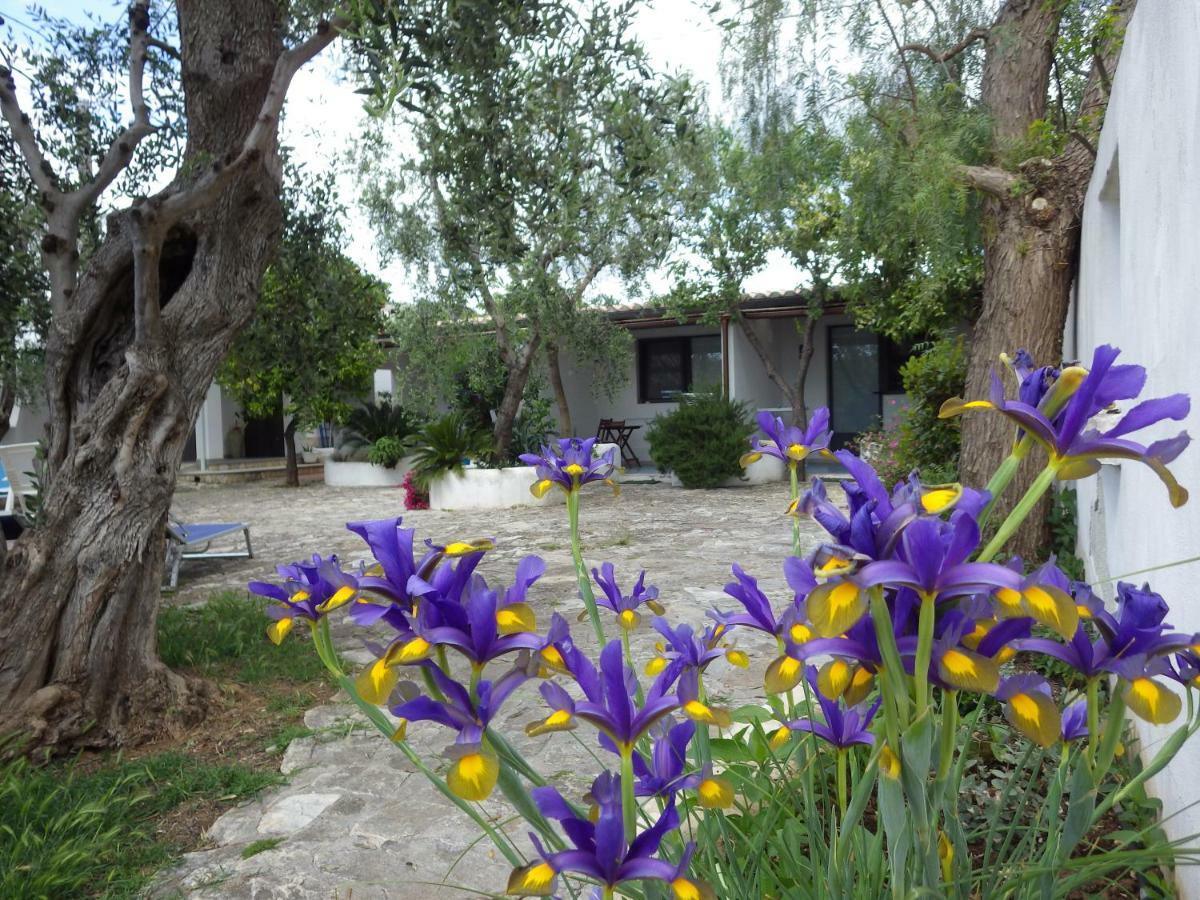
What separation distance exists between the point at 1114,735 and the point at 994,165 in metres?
4.91

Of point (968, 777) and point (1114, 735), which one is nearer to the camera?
point (1114, 735)

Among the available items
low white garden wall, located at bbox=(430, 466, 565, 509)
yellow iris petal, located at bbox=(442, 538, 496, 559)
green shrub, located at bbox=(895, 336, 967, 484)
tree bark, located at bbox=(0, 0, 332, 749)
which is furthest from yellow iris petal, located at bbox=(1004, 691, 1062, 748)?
low white garden wall, located at bbox=(430, 466, 565, 509)

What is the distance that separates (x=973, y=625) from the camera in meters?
0.93

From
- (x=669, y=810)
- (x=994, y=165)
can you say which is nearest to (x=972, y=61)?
(x=994, y=165)

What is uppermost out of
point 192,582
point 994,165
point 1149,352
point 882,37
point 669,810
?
point 882,37

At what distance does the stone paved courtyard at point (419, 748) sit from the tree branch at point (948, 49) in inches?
127

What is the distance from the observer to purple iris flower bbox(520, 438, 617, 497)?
1.77m

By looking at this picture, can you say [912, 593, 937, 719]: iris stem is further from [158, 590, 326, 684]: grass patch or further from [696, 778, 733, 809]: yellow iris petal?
[158, 590, 326, 684]: grass patch

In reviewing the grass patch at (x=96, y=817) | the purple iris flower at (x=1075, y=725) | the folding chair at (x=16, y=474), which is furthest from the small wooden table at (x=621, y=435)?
the purple iris flower at (x=1075, y=725)

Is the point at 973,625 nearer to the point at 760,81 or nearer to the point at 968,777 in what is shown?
the point at 968,777

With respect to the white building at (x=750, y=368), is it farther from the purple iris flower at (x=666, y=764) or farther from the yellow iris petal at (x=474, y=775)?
the yellow iris petal at (x=474, y=775)

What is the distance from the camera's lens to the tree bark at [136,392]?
3.64m

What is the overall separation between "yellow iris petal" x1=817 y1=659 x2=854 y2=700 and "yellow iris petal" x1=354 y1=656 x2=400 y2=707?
46cm

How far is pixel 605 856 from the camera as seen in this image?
40.1 inches
